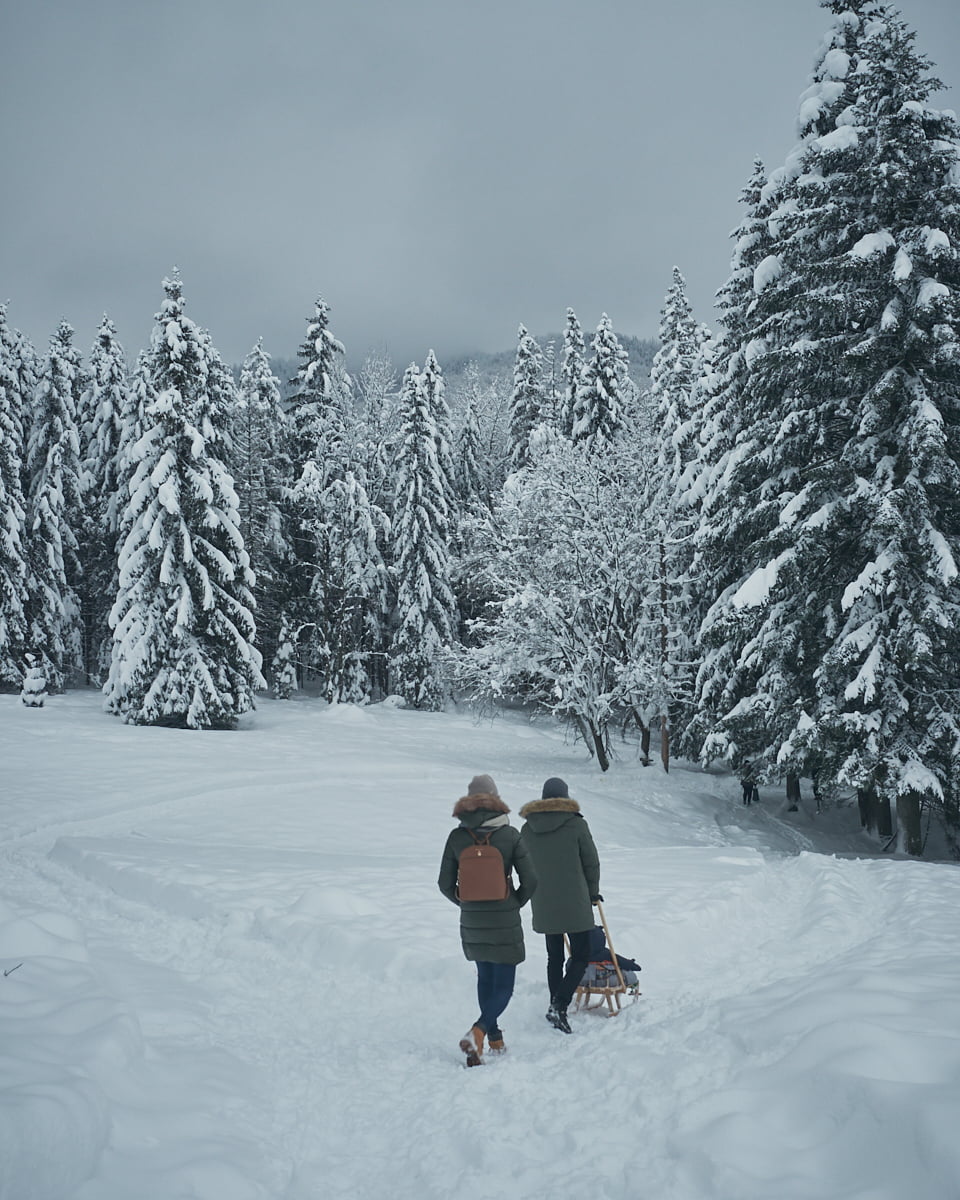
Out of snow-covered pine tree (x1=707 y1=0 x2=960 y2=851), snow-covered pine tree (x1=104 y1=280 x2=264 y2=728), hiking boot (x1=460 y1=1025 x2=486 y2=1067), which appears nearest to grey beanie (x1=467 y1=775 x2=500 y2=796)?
hiking boot (x1=460 y1=1025 x2=486 y2=1067)

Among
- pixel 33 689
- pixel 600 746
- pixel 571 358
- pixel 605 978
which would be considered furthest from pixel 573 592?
pixel 571 358

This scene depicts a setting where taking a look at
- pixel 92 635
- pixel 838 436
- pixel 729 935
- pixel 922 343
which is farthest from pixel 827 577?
pixel 92 635

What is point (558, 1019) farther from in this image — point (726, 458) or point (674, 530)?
point (674, 530)

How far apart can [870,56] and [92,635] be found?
41304 mm

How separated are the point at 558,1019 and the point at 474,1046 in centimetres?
93

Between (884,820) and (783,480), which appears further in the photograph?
(884,820)

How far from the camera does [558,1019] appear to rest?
5.81m

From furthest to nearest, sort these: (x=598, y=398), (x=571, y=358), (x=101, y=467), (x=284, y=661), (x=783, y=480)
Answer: (x=571, y=358) → (x=101, y=467) → (x=598, y=398) → (x=284, y=661) → (x=783, y=480)

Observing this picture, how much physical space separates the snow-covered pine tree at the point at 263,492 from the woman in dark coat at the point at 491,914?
2937 centimetres

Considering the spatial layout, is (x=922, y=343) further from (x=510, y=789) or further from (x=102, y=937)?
(x=102, y=937)

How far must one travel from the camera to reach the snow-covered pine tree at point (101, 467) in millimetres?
37344

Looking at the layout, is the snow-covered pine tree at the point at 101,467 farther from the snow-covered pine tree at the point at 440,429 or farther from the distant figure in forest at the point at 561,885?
the distant figure in forest at the point at 561,885

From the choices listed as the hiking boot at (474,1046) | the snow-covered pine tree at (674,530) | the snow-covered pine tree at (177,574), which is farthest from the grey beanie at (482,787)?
the snow-covered pine tree at (177,574)

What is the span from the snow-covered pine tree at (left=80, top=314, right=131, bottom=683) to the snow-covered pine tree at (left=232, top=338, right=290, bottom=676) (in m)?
5.88
